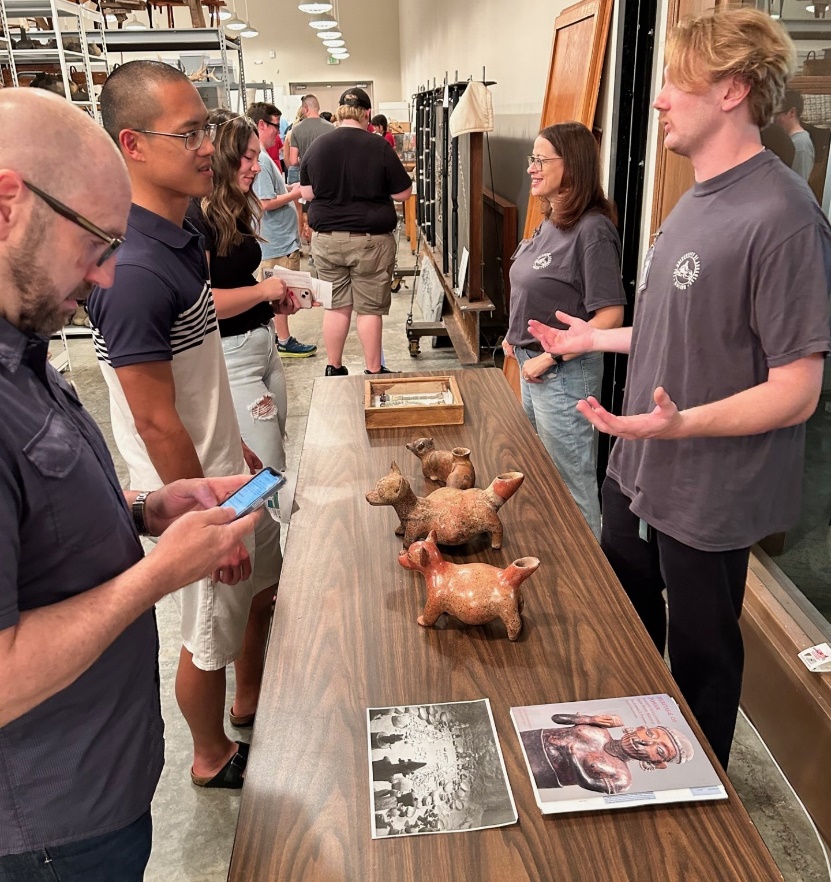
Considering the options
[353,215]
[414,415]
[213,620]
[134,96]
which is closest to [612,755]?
[213,620]

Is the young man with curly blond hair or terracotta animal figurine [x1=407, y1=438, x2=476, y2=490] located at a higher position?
the young man with curly blond hair

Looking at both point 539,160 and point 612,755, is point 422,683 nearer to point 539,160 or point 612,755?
point 612,755

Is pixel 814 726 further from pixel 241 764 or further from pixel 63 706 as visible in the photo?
pixel 63 706

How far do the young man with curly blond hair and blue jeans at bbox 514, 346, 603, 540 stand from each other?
0.93 meters

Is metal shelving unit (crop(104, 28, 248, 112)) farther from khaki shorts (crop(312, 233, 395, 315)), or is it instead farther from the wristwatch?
the wristwatch

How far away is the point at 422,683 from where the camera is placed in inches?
50.3

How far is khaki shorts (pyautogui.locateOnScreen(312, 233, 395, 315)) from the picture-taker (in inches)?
197

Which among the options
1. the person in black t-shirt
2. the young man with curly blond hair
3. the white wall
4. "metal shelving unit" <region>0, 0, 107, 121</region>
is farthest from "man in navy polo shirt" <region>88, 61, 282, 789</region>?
"metal shelving unit" <region>0, 0, 107, 121</region>

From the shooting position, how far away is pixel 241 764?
2.14 m

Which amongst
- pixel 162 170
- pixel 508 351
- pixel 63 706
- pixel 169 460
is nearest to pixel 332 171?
pixel 508 351

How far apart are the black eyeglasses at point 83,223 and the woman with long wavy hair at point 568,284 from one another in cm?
185

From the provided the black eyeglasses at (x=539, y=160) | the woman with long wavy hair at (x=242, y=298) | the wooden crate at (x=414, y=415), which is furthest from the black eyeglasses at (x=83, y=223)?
the black eyeglasses at (x=539, y=160)

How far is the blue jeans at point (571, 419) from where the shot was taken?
8.90 feet

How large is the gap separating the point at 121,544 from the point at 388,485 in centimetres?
64
